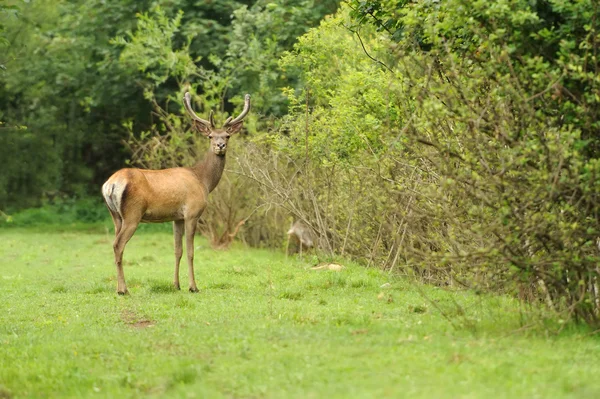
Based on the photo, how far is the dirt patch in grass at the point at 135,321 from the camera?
10.9 metres

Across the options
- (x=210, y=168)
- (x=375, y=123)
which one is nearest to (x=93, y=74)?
(x=210, y=168)

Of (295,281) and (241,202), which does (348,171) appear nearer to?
(295,281)

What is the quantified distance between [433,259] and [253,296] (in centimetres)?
439

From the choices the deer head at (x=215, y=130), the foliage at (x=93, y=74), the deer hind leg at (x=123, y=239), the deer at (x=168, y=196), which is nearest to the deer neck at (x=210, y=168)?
the deer at (x=168, y=196)

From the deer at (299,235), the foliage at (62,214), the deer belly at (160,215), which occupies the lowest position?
the foliage at (62,214)

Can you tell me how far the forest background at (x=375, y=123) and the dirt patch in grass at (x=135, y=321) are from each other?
2272mm

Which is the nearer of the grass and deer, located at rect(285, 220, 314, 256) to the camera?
the grass

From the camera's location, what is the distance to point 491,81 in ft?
31.0

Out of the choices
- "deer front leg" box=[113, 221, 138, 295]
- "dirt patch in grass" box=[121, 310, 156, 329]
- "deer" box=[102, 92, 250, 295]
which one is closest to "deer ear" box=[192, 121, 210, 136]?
"deer" box=[102, 92, 250, 295]

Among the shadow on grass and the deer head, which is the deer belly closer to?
the shadow on grass

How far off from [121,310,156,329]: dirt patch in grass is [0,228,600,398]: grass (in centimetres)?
2

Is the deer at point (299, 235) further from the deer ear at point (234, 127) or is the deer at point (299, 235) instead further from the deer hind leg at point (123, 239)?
the deer hind leg at point (123, 239)

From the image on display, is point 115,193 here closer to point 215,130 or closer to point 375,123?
point 215,130

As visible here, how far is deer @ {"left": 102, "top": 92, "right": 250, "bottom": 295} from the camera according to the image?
1398cm
